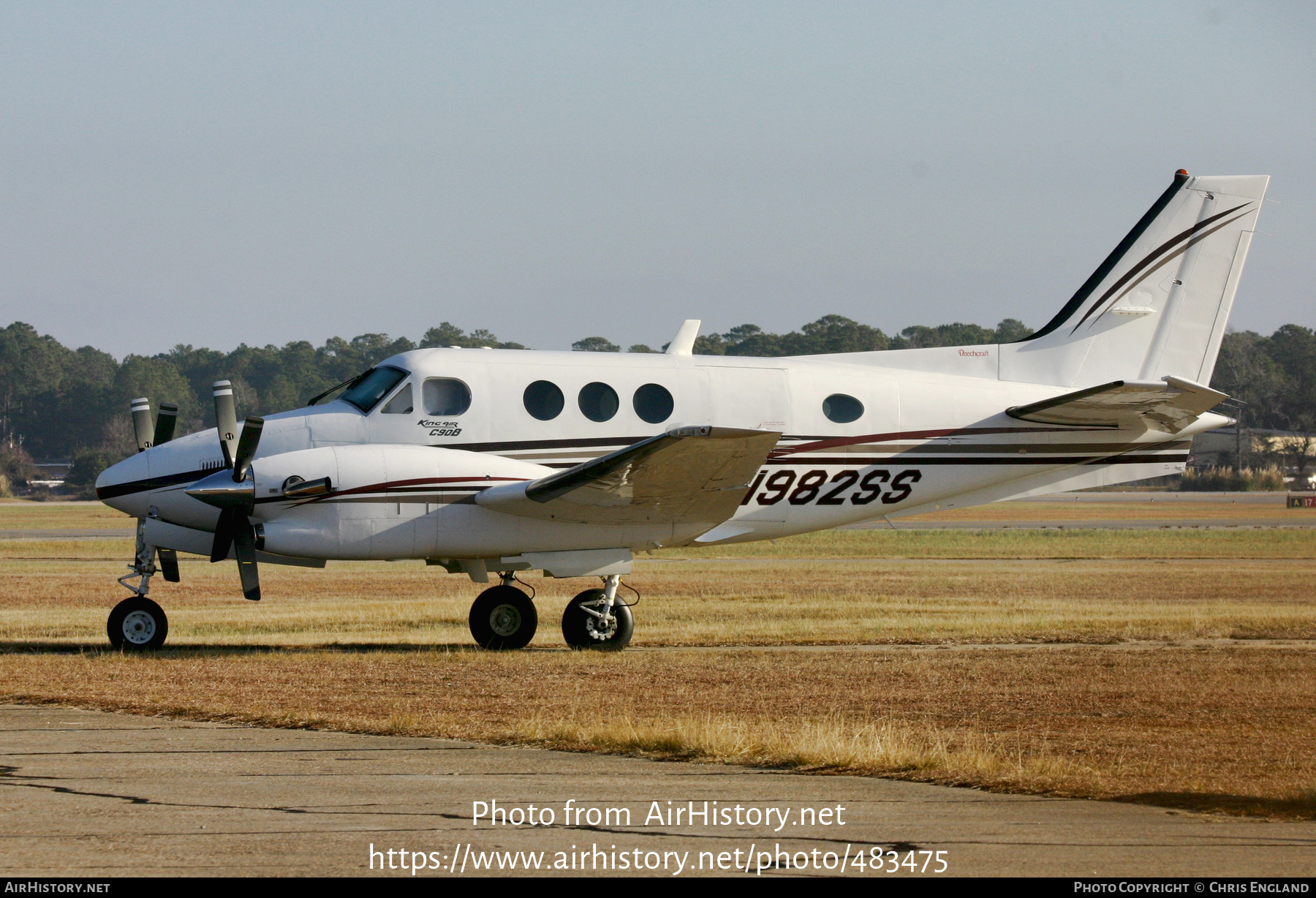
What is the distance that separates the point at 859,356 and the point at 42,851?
1420cm

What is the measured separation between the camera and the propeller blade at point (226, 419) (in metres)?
15.4

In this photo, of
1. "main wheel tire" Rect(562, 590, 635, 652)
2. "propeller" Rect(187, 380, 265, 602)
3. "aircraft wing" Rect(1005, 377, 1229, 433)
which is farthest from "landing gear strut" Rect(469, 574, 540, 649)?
"aircraft wing" Rect(1005, 377, 1229, 433)

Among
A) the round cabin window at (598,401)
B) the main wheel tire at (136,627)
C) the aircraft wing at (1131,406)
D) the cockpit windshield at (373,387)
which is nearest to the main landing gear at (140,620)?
the main wheel tire at (136,627)

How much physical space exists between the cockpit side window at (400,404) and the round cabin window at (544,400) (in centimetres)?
147

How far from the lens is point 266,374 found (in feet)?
456

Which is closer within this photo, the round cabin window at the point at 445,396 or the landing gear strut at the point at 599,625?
the round cabin window at the point at 445,396

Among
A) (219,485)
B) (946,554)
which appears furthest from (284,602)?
(946,554)

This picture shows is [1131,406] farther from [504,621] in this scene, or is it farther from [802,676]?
[504,621]

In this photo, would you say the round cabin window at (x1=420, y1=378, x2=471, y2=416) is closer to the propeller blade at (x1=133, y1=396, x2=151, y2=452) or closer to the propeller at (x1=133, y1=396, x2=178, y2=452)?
the propeller at (x1=133, y1=396, x2=178, y2=452)

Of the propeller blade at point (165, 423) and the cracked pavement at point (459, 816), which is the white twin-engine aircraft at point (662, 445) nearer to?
the propeller blade at point (165, 423)

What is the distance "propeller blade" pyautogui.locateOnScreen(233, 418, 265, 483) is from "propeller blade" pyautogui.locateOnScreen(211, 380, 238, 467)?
9 centimetres

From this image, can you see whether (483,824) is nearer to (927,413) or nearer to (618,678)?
(618,678)

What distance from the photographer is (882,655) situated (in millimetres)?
16781

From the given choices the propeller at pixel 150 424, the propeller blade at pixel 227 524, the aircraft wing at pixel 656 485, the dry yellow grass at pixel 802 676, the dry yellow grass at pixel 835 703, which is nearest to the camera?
the dry yellow grass at pixel 835 703
